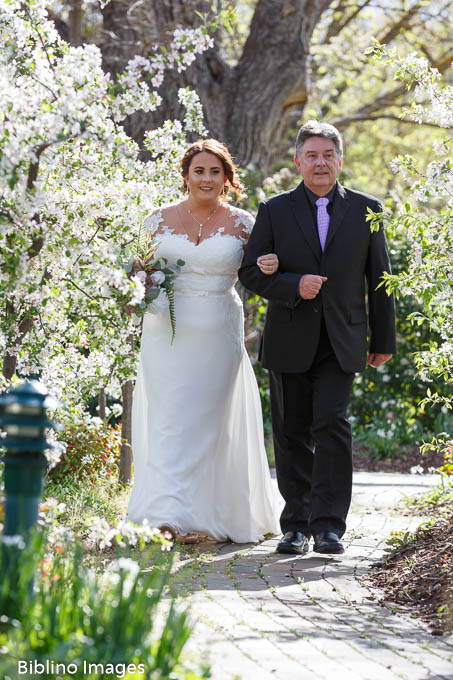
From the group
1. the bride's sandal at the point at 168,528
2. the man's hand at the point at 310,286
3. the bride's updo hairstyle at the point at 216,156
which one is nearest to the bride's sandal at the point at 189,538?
the bride's sandal at the point at 168,528

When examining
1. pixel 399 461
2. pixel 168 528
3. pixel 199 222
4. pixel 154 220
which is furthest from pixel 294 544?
pixel 399 461

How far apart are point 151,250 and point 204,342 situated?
2.52 ft

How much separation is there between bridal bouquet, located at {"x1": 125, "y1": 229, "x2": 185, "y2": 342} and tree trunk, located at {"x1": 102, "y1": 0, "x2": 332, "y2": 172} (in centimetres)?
442

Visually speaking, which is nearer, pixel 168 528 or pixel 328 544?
pixel 328 544

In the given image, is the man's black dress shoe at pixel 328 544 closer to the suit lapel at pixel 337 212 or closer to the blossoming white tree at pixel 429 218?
the blossoming white tree at pixel 429 218

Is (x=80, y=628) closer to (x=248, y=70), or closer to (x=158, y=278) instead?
(x=158, y=278)

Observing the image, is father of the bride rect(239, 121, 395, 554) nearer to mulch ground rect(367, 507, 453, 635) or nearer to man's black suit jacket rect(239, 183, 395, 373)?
man's black suit jacket rect(239, 183, 395, 373)

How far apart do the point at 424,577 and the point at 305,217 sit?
223 cm

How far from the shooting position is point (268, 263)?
5.60 m

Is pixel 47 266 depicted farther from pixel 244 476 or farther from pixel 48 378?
pixel 244 476

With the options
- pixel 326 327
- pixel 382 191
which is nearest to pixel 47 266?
pixel 326 327

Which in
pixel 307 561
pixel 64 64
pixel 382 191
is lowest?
pixel 307 561

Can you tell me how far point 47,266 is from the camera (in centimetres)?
443

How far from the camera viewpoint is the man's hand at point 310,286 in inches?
214
